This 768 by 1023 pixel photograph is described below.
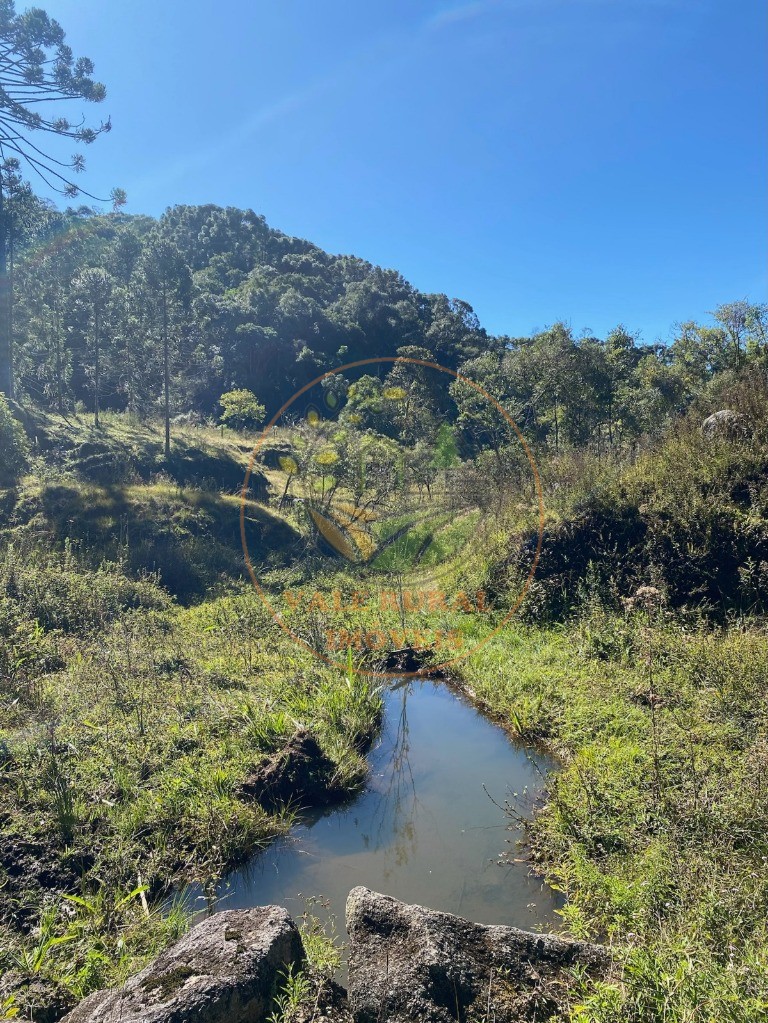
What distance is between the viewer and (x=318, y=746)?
5480 millimetres

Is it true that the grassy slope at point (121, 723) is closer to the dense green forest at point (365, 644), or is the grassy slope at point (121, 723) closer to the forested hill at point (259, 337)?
the dense green forest at point (365, 644)

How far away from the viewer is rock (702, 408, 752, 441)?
9.09 metres

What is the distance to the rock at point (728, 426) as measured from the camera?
9094 mm

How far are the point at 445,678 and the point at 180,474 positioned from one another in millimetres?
11854

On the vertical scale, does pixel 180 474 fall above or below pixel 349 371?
below

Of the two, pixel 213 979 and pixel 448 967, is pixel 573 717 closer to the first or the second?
pixel 448 967

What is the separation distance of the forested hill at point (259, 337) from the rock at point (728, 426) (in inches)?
166

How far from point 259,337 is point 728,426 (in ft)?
122

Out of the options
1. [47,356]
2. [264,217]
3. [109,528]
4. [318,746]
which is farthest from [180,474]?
[264,217]

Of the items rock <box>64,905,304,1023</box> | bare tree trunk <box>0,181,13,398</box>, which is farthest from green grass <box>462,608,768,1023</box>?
bare tree trunk <box>0,181,13,398</box>

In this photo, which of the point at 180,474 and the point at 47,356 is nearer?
the point at 180,474

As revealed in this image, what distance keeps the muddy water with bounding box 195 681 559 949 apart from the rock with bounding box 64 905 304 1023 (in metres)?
1.00

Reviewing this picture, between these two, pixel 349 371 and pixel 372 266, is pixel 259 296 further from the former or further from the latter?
pixel 372 266

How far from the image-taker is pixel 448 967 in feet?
9.37
